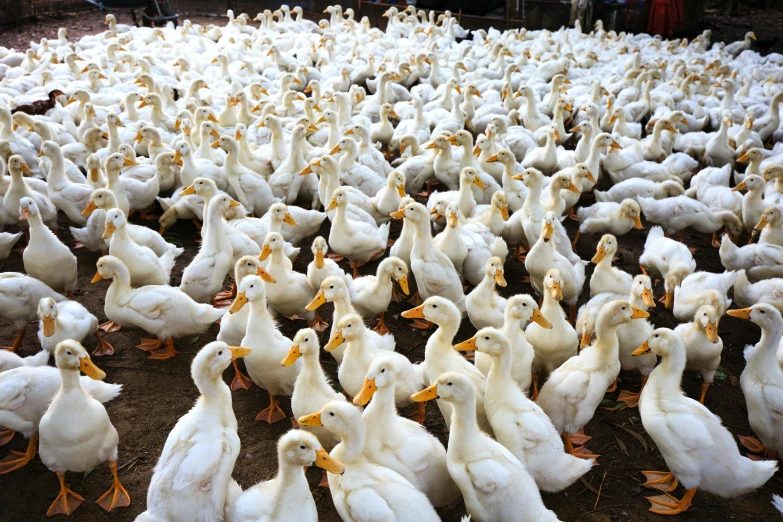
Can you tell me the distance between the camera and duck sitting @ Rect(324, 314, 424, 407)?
456 cm

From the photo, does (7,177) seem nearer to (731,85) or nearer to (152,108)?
(152,108)

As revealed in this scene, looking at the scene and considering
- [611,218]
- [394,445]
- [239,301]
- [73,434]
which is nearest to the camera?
[394,445]

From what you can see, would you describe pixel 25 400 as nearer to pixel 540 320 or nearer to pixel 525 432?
pixel 525 432

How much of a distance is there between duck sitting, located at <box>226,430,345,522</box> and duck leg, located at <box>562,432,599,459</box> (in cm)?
201

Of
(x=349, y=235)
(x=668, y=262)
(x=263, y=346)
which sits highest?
(x=349, y=235)

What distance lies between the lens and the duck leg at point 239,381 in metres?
5.26

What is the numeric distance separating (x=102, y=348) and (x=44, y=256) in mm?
1116

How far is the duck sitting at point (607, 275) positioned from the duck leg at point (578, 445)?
5.52 ft

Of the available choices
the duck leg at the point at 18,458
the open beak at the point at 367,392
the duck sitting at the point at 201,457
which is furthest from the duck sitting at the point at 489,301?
the duck leg at the point at 18,458

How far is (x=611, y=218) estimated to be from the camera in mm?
7285

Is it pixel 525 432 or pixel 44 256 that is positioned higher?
pixel 44 256

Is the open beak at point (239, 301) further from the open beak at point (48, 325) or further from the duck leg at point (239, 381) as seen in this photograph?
the open beak at point (48, 325)

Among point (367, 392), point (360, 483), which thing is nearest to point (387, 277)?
point (367, 392)

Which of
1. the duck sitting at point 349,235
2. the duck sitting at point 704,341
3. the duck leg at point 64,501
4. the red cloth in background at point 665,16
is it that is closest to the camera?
the duck leg at point 64,501
